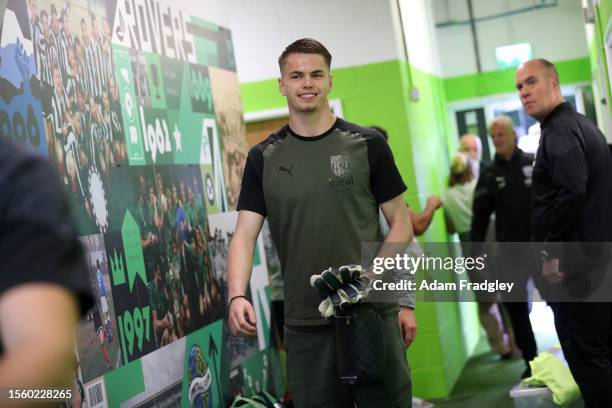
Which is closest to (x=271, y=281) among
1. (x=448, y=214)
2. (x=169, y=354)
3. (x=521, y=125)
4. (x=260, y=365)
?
(x=260, y=365)

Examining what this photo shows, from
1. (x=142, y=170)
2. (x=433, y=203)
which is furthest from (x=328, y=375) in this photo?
(x=433, y=203)

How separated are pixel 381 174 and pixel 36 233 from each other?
7.54ft

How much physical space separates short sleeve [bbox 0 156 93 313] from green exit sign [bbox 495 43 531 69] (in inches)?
458

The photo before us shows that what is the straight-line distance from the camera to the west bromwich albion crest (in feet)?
10.4

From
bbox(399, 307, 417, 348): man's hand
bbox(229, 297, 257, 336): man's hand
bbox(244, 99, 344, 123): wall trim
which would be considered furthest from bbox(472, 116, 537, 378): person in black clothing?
bbox(229, 297, 257, 336): man's hand

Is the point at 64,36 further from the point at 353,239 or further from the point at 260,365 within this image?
the point at 260,365

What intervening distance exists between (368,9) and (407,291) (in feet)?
12.4

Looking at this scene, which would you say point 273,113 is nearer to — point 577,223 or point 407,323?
point 577,223

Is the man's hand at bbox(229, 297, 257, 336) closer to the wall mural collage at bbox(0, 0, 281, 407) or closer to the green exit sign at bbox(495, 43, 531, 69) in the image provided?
the wall mural collage at bbox(0, 0, 281, 407)

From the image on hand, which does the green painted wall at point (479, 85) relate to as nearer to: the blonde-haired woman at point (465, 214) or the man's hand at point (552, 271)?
the blonde-haired woman at point (465, 214)

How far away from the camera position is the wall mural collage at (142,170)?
315 centimetres

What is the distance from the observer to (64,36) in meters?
3.31

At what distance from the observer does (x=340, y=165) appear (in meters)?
3.17

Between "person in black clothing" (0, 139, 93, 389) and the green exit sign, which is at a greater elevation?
the green exit sign
